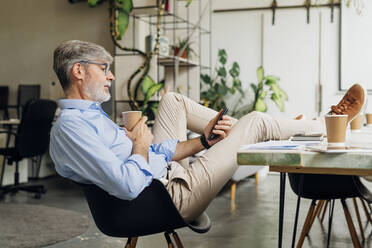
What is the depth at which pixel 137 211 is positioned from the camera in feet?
5.59

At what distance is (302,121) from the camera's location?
2.24 m

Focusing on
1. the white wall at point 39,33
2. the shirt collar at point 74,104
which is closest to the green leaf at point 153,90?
the white wall at point 39,33

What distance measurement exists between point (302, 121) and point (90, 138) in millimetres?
1027

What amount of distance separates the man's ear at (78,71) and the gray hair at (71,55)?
12 mm

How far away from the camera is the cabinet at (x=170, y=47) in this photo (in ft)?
17.9

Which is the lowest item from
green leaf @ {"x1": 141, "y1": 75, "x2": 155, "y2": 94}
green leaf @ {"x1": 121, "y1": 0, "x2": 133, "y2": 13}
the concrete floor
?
the concrete floor

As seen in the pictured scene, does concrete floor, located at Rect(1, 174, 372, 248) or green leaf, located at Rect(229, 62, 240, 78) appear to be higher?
green leaf, located at Rect(229, 62, 240, 78)

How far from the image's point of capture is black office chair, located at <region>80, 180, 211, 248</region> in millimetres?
1688

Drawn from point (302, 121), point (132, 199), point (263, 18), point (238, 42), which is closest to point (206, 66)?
point (238, 42)

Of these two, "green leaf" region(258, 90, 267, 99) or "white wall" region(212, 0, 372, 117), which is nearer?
"green leaf" region(258, 90, 267, 99)

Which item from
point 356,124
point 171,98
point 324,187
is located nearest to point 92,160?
point 171,98

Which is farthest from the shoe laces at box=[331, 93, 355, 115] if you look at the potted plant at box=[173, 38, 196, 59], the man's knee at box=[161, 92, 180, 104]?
the potted plant at box=[173, 38, 196, 59]

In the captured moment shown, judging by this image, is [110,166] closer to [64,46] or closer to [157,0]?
[64,46]

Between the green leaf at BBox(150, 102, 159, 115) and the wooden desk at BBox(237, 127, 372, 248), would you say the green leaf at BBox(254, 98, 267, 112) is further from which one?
the wooden desk at BBox(237, 127, 372, 248)
